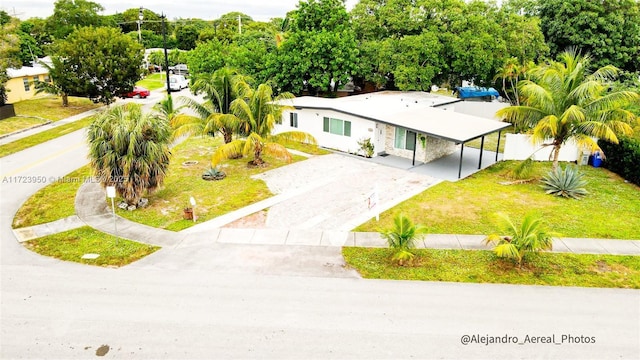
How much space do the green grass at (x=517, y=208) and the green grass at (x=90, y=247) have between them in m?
7.24

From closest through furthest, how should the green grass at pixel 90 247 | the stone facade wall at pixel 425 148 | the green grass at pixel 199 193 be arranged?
the green grass at pixel 90 247 < the green grass at pixel 199 193 < the stone facade wall at pixel 425 148

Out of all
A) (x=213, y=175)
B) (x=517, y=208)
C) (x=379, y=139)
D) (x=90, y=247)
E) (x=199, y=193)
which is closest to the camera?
(x=90, y=247)

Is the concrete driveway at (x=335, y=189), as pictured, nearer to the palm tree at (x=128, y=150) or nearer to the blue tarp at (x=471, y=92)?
the palm tree at (x=128, y=150)

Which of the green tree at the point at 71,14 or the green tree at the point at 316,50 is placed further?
the green tree at the point at 71,14

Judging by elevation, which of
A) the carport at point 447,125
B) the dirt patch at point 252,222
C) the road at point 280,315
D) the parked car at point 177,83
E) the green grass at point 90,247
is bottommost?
the road at point 280,315

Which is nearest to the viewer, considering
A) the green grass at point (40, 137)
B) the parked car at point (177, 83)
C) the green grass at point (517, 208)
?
the green grass at point (517, 208)

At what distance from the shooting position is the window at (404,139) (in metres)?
24.1

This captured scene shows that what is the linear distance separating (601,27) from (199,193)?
3006 cm

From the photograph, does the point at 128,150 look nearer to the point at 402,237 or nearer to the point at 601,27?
the point at 402,237

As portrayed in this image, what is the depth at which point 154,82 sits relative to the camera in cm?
5309

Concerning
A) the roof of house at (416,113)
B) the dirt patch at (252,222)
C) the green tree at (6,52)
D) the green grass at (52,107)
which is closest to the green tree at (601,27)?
the roof of house at (416,113)

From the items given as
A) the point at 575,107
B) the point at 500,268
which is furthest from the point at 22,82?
the point at 575,107

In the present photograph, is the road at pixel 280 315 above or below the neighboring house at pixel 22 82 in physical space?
below

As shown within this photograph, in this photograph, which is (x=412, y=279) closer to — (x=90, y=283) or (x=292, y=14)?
(x=90, y=283)
